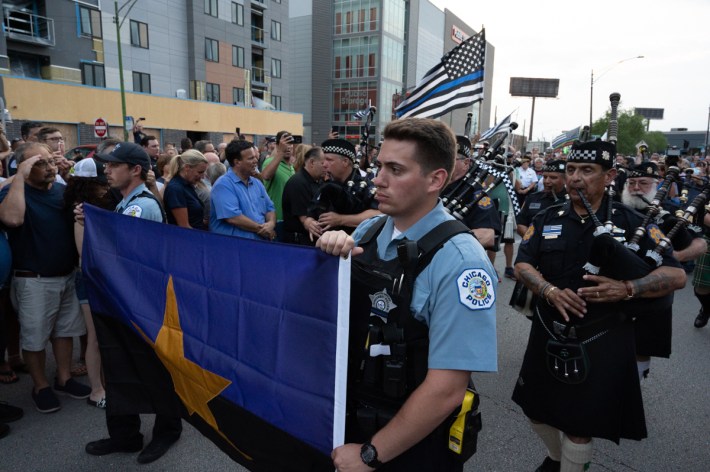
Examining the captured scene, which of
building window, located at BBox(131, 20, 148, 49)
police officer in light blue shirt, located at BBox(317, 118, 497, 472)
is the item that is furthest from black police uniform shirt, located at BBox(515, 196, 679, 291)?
building window, located at BBox(131, 20, 148, 49)

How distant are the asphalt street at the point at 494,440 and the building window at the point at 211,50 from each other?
35204 mm

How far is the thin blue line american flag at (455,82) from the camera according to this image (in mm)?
5586

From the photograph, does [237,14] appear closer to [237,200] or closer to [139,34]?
[139,34]

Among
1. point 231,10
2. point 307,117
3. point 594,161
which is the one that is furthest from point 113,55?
point 594,161

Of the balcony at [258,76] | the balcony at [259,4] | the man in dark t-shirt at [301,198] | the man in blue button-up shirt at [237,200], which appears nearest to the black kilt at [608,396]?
the man in dark t-shirt at [301,198]

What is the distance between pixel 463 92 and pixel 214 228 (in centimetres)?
Result: 345

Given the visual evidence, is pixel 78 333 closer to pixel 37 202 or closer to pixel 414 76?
pixel 37 202

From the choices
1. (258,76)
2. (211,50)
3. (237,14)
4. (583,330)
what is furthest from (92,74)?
(583,330)

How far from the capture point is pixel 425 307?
1.65m

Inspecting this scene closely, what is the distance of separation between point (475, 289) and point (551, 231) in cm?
167

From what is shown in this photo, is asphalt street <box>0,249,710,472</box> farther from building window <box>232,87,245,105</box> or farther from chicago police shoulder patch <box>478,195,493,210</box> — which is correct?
building window <box>232,87,245,105</box>

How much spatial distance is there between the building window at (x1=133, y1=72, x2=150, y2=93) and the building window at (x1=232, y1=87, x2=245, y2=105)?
313 inches

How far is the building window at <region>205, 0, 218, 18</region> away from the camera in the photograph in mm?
34812

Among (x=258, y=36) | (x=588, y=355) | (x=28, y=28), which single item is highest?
(x=258, y=36)
